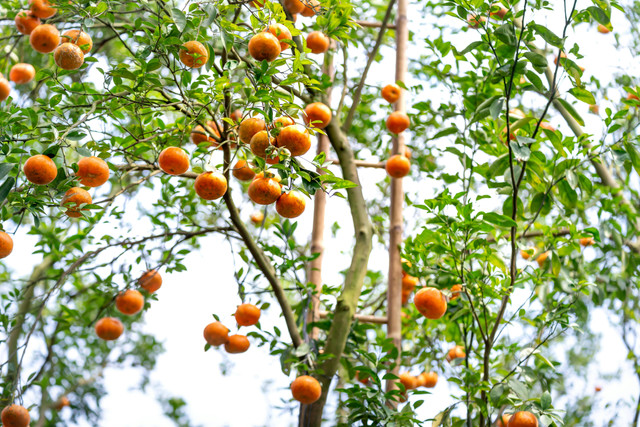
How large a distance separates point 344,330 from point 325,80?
1155 mm

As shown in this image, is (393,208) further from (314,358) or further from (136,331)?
(136,331)

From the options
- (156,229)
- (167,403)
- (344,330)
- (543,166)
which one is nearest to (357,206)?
(344,330)

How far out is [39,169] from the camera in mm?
1639

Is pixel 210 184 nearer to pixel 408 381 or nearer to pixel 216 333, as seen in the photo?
pixel 216 333

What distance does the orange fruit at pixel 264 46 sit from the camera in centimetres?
170

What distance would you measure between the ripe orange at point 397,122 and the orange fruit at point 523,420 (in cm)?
136

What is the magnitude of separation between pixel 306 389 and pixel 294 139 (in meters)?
0.93

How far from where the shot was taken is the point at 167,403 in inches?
234

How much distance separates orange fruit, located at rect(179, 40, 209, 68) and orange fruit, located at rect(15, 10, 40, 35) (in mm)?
1061

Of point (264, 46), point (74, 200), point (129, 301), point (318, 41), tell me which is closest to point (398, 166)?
point (318, 41)

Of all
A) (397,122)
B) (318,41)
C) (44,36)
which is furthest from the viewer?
(397,122)

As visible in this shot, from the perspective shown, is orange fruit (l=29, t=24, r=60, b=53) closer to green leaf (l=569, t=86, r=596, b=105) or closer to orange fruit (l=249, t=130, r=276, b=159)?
orange fruit (l=249, t=130, r=276, b=159)

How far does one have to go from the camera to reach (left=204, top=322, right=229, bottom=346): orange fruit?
8.04ft

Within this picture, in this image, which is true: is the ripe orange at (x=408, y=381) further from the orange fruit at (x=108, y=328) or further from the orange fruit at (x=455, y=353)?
the orange fruit at (x=108, y=328)
